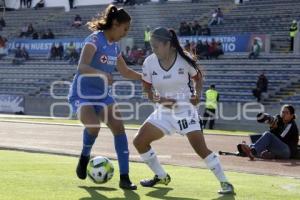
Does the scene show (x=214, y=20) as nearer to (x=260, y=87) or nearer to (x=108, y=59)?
(x=260, y=87)

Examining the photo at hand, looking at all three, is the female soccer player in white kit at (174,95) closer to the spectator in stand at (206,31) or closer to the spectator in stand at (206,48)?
the spectator in stand at (206,48)

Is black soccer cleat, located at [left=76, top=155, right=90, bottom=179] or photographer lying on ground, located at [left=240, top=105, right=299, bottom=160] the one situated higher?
black soccer cleat, located at [left=76, top=155, right=90, bottom=179]

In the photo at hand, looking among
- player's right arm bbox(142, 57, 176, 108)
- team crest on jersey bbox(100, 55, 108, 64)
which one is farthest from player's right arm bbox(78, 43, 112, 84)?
player's right arm bbox(142, 57, 176, 108)

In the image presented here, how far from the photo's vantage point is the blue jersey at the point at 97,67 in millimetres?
7281

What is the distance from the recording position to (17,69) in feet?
128

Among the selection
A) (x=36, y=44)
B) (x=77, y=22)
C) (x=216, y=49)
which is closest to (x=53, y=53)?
(x=36, y=44)

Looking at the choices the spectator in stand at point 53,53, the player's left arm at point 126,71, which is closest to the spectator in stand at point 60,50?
the spectator in stand at point 53,53

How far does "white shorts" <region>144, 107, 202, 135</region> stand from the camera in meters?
7.22

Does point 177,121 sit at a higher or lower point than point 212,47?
lower

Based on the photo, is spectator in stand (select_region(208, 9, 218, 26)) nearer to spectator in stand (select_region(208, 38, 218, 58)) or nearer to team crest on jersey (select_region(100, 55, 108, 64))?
spectator in stand (select_region(208, 38, 218, 58))

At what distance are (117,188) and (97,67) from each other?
1.44 m

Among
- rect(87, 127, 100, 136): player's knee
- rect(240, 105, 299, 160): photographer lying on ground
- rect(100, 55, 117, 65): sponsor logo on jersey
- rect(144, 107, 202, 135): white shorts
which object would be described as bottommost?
rect(240, 105, 299, 160): photographer lying on ground

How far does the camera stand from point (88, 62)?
713cm

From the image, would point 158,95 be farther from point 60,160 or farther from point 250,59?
point 250,59
